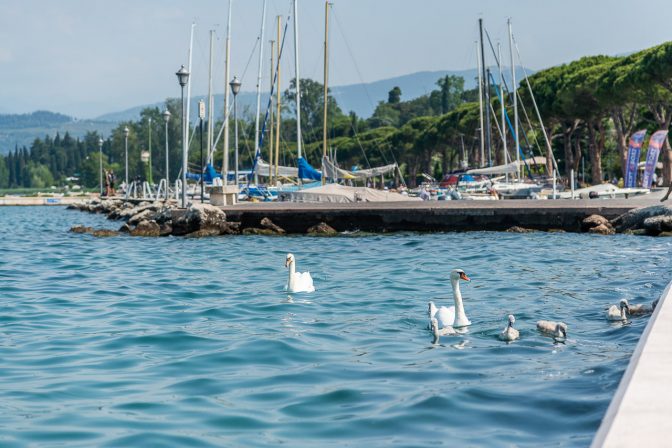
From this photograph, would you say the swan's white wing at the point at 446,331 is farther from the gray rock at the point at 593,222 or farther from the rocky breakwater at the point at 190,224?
the rocky breakwater at the point at 190,224

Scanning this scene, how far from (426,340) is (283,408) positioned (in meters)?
3.55

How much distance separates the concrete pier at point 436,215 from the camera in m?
29.0

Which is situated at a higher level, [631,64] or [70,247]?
[631,64]

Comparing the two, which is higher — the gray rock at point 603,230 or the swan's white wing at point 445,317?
the gray rock at point 603,230

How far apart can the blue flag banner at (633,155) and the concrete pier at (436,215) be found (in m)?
15.2

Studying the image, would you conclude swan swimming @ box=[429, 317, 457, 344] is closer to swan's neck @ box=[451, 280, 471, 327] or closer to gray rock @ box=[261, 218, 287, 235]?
swan's neck @ box=[451, 280, 471, 327]

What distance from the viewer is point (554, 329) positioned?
35.8 ft

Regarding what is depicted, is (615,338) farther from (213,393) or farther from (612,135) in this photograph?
(612,135)

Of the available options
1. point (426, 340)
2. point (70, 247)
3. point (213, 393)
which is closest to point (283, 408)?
point (213, 393)

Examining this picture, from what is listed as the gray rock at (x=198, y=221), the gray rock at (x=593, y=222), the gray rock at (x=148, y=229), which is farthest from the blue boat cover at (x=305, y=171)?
the gray rock at (x=593, y=222)

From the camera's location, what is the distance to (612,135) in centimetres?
9725

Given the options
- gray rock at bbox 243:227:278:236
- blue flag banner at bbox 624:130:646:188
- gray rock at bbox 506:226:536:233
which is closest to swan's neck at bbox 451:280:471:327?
gray rock at bbox 506:226:536:233

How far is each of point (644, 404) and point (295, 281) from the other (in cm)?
1073

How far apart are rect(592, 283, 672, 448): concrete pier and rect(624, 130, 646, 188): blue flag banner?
40.1 m
